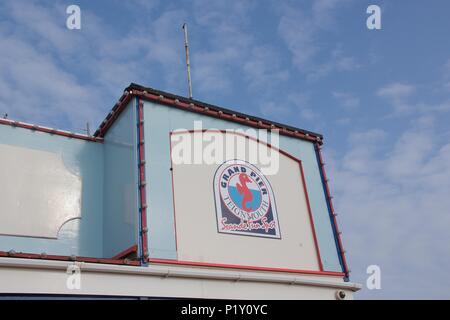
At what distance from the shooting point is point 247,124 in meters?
12.6

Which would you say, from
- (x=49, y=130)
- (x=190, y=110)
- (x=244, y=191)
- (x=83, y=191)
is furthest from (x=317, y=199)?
(x=49, y=130)

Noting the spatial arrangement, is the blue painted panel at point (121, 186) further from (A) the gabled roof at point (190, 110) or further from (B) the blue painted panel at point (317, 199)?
(B) the blue painted panel at point (317, 199)

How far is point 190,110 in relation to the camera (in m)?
11.7

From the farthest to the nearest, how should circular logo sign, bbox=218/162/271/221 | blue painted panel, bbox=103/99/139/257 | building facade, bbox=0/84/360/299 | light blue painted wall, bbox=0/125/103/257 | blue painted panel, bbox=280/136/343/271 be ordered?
1. blue painted panel, bbox=280/136/343/271
2. circular logo sign, bbox=218/162/271/221
3. light blue painted wall, bbox=0/125/103/257
4. blue painted panel, bbox=103/99/139/257
5. building facade, bbox=0/84/360/299

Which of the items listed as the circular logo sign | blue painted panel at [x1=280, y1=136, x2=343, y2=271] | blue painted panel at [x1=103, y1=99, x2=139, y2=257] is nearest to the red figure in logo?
the circular logo sign

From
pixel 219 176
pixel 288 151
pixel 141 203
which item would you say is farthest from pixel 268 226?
pixel 141 203

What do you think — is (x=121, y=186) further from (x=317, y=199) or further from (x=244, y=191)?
(x=317, y=199)

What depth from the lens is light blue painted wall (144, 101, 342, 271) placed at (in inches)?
384

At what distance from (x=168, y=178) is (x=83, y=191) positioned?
7.87 ft

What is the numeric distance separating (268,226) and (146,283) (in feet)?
12.2

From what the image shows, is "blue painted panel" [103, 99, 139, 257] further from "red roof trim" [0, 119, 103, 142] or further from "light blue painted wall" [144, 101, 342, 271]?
"red roof trim" [0, 119, 103, 142]

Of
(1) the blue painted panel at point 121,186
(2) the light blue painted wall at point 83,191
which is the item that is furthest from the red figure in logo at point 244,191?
(2) the light blue painted wall at point 83,191

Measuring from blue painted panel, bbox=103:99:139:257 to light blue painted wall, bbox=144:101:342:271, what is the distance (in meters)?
0.33

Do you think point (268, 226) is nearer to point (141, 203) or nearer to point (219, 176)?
point (219, 176)
